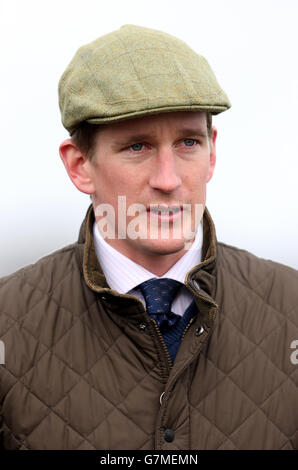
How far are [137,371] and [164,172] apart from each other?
575 mm

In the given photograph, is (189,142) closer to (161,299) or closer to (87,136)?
(87,136)

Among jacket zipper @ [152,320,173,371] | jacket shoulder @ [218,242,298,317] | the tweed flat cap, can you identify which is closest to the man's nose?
the tweed flat cap

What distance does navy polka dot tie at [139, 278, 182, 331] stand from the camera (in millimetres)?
1986

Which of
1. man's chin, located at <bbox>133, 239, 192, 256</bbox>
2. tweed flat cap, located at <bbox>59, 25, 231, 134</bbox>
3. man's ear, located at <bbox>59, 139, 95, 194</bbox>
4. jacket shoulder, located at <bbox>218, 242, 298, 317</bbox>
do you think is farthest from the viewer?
jacket shoulder, located at <bbox>218, 242, 298, 317</bbox>

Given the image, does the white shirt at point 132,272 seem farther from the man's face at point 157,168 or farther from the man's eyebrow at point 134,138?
the man's eyebrow at point 134,138

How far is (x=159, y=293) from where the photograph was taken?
202 cm

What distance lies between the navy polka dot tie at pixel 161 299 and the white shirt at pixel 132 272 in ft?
0.06

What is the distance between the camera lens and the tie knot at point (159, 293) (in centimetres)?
199

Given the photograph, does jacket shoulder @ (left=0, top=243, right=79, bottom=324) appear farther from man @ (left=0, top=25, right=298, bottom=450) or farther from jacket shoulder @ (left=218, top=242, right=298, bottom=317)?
jacket shoulder @ (left=218, top=242, right=298, bottom=317)

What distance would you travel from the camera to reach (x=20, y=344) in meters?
2.02

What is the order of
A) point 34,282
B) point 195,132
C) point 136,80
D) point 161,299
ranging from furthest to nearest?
point 34,282 < point 161,299 < point 195,132 < point 136,80

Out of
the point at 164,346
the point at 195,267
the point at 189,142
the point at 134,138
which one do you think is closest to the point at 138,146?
the point at 134,138
